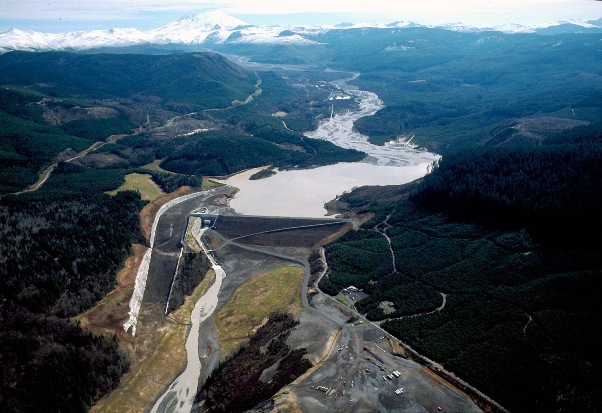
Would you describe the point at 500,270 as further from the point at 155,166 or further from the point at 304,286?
the point at 155,166

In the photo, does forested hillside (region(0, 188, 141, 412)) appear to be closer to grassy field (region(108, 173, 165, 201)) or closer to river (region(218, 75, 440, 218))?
grassy field (region(108, 173, 165, 201))

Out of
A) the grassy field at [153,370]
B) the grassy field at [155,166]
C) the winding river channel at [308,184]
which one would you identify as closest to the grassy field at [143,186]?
the grassy field at [155,166]

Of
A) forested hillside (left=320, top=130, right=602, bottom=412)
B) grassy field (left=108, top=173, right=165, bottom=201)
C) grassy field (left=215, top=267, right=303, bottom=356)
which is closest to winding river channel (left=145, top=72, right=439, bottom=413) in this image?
grassy field (left=215, top=267, right=303, bottom=356)

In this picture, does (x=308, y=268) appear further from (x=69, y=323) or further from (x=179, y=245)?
(x=69, y=323)

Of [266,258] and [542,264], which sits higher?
[542,264]

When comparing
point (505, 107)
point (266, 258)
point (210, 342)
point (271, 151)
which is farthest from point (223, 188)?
point (505, 107)

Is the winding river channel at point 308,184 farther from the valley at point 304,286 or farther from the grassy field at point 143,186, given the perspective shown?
the grassy field at point 143,186
